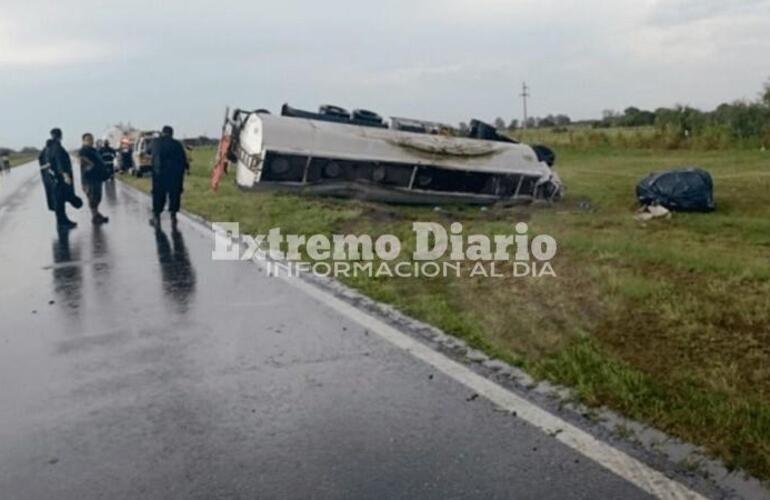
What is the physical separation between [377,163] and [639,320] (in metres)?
11.1

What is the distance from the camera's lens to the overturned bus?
16.4 m

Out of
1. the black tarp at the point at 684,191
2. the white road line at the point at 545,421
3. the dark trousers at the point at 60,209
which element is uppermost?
the dark trousers at the point at 60,209

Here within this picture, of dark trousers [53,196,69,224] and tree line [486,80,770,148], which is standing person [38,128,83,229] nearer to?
dark trousers [53,196,69,224]

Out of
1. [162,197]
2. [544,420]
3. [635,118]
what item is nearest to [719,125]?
[635,118]

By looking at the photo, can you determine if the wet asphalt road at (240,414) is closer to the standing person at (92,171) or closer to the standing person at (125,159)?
the standing person at (92,171)

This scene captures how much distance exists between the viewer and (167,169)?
1464 centimetres

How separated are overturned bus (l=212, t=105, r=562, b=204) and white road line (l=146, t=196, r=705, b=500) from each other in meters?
10.3

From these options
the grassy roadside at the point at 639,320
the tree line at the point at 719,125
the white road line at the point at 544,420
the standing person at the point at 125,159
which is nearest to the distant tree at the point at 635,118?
the tree line at the point at 719,125

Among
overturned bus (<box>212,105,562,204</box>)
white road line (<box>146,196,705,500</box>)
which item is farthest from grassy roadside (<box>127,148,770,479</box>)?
overturned bus (<box>212,105,562,204</box>)

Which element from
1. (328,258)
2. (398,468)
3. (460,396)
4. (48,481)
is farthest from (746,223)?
(48,481)

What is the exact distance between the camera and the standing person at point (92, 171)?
50.7 feet

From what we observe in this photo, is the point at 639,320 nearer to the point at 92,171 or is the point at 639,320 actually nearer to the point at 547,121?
the point at 92,171

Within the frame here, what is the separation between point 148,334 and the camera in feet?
20.6

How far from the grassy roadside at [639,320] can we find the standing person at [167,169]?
2.56m
